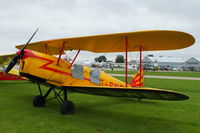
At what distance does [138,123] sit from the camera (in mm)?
5410

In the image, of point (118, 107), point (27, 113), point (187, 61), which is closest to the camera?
point (27, 113)

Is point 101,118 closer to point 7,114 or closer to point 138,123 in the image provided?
point 138,123

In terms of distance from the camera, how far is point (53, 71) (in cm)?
625

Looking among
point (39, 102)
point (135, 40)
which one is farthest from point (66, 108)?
point (135, 40)

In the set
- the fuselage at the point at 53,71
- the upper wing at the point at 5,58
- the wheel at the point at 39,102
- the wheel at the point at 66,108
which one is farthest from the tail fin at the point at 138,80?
the upper wing at the point at 5,58

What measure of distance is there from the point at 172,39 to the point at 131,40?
1.22 m

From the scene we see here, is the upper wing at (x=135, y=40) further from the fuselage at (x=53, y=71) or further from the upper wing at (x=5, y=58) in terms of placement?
the upper wing at (x=5, y=58)

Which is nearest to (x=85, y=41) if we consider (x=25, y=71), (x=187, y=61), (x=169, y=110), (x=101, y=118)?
(x=25, y=71)

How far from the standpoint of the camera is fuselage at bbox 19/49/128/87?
19.3 ft

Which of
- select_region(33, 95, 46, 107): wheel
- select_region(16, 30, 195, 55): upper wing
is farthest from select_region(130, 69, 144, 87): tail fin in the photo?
select_region(33, 95, 46, 107): wheel

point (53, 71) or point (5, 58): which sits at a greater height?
point (5, 58)

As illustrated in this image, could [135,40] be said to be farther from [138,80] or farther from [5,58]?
[5,58]

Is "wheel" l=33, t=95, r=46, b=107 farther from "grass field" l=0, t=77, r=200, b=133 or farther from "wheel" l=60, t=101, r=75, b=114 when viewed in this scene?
"wheel" l=60, t=101, r=75, b=114

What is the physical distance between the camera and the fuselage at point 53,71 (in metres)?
5.88
